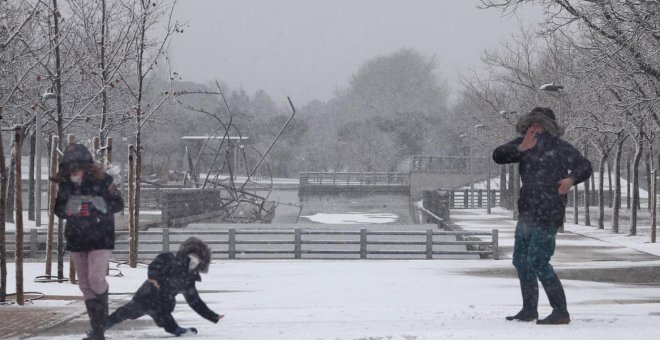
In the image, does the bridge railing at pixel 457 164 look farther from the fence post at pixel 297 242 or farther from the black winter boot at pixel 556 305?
the black winter boot at pixel 556 305

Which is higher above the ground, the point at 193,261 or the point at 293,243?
the point at 193,261

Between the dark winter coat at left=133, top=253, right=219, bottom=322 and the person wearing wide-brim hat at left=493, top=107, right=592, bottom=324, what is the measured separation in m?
2.84

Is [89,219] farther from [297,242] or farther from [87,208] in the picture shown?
[297,242]

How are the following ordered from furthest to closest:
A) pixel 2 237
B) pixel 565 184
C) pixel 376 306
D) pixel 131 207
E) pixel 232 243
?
pixel 232 243 < pixel 131 207 < pixel 2 237 < pixel 376 306 < pixel 565 184

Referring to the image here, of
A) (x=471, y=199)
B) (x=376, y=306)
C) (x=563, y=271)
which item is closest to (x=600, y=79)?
(x=563, y=271)

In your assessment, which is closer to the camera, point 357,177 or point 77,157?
point 77,157

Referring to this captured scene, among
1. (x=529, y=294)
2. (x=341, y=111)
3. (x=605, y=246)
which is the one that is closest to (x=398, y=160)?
(x=341, y=111)

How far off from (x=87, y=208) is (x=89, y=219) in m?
0.10

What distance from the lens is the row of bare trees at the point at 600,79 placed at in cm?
1753

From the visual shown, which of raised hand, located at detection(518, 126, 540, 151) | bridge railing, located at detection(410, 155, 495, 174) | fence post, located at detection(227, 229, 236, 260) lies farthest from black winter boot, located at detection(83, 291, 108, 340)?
bridge railing, located at detection(410, 155, 495, 174)

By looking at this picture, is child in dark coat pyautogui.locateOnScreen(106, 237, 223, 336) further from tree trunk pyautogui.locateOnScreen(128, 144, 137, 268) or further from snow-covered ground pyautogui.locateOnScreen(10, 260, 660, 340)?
tree trunk pyautogui.locateOnScreen(128, 144, 137, 268)

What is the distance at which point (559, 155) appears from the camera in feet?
24.2

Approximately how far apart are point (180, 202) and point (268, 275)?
1910cm

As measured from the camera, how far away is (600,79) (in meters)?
26.9
